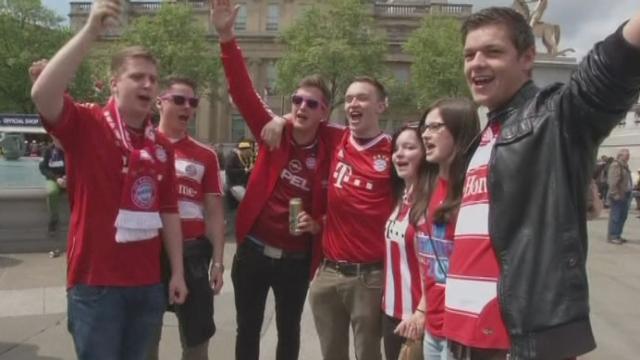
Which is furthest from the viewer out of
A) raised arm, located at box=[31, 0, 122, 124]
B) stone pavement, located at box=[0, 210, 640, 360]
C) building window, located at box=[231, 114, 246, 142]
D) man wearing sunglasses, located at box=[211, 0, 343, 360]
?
building window, located at box=[231, 114, 246, 142]

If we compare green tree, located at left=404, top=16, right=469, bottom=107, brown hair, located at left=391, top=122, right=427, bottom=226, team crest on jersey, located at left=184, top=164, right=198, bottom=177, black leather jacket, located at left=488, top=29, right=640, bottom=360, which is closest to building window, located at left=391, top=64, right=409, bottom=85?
green tree, located at left=404, top=16, right=469, bottom=107

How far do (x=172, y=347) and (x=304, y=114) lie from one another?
2.52 meters

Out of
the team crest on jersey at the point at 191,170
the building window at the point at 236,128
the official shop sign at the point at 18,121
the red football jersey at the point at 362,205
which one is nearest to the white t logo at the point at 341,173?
the red football jersey at the point at 362,205

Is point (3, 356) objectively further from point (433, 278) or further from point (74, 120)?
point (433, 278)

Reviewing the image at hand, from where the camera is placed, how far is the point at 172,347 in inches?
211

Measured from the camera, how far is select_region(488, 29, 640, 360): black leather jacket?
1.83 metres

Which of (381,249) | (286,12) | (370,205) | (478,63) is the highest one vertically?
(286,12)

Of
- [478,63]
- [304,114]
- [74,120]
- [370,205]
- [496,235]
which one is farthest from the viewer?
[304,114]

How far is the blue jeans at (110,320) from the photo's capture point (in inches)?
114

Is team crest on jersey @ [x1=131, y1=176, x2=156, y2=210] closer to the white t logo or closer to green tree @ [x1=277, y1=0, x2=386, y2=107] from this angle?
the white t logo

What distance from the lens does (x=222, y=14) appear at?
375 centimetres

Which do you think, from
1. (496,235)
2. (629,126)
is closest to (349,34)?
(629,126)

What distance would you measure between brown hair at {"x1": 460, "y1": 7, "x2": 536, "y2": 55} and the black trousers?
2322 millimetres

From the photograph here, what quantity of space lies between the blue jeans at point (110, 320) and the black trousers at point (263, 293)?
1.08 m
